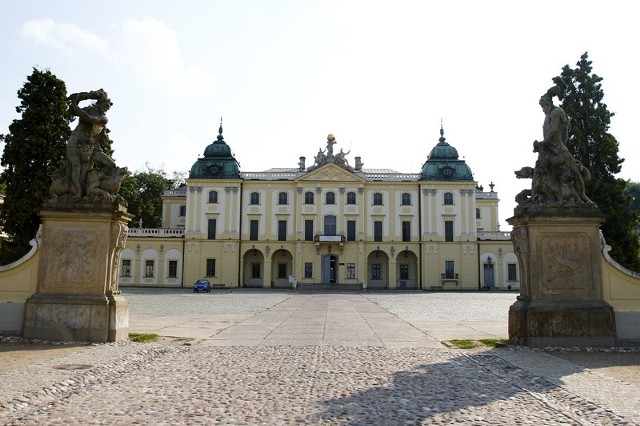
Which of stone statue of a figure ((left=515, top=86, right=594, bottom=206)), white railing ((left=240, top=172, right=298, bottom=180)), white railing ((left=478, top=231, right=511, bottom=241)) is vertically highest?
white railing ((left=240, top=172, right=298, bottom=180))

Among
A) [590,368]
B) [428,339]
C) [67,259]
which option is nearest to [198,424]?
[590,368]

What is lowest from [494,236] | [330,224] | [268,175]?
[494,236]

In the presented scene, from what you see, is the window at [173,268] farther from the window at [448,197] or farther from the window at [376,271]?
the window at [448,197]

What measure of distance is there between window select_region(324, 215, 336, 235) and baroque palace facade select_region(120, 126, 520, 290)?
0.35 feet

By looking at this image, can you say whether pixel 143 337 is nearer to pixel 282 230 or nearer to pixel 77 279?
pixel 77 279

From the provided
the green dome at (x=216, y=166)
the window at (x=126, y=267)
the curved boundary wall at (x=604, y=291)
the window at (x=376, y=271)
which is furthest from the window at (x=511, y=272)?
the curved boundary wall at (x=604, y=291)

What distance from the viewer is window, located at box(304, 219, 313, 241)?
59.2 m

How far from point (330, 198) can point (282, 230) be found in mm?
6198

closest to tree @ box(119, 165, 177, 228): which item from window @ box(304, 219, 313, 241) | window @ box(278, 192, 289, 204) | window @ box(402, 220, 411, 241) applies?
window @ box(278, 192, 289, 204)

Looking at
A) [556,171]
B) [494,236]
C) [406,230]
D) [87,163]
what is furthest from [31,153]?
[494,236]

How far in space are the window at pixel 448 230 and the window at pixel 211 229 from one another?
2453 cm

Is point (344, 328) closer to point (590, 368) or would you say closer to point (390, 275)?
point (590, 368)

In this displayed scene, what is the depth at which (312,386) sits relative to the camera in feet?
24.0

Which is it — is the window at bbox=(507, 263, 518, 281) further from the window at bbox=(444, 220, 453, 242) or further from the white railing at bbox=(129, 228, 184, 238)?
the white railing at bbox=(129, 228, 184, 238)
